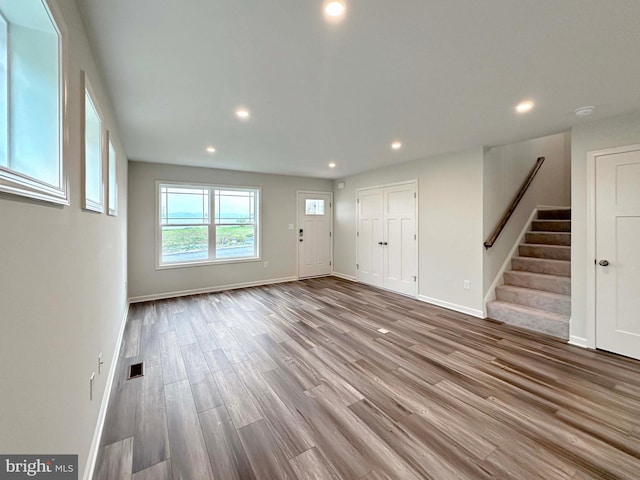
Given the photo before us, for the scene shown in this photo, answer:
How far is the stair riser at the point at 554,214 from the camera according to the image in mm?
4660

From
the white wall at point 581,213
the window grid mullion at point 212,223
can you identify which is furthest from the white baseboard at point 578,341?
the window grid mullion at point 212,223

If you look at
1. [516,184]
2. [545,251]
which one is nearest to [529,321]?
[545,251]

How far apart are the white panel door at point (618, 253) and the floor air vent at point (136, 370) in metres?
4.65

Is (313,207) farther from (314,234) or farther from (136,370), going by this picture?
(136,370)

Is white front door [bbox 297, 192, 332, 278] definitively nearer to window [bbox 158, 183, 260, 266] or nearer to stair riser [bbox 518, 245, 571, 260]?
window [bbox 158, 183, 260, 266]

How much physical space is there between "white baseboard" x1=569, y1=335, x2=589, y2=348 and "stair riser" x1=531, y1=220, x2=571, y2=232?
6.93 ft

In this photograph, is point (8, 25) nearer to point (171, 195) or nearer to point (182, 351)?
point (182, 351)

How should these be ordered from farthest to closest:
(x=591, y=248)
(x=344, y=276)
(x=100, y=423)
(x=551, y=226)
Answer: (x=344, y=276) → (x=551, y=226) → (x=591, y=248) → (x=100, y=423)

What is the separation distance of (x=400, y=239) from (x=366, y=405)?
3.50 meters

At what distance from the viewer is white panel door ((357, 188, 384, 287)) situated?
18.0 ft

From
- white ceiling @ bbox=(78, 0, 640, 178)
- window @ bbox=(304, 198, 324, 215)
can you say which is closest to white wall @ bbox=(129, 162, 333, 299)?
window @ bbox=(304, 198, 324, 215)

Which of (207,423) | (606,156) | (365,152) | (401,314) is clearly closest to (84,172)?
(207,423)

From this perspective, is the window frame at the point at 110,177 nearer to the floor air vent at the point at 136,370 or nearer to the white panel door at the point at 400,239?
the floor air vent at the point at 136,370

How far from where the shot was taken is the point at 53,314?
40.3 inches
